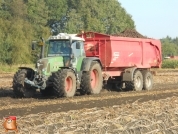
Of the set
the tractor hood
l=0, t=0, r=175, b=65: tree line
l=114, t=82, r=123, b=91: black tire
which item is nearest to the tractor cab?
the tractor hood

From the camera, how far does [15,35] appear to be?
180ft

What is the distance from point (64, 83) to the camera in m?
15.6

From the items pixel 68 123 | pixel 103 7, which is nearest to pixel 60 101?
pixel 68 123

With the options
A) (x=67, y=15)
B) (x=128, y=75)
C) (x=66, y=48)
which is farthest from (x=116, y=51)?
(x=67, y=15)

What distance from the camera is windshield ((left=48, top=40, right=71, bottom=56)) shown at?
16791 mm

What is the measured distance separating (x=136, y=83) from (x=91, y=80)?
3.66m

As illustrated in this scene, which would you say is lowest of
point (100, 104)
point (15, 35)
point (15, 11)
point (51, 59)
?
point (100, 104)

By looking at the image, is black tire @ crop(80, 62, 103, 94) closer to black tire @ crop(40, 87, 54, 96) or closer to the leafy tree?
black tire @ crop(40, 87, 54, 96)

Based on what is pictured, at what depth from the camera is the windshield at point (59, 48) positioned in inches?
661

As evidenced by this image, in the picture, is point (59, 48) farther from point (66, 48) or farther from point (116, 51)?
point (116, 51)

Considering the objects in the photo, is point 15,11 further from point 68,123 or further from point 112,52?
point 68,123

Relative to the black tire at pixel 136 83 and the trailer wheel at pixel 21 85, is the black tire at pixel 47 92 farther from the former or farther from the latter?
the black tire at pixel 136 83

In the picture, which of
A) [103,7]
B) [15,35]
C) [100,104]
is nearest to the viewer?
[100,104]

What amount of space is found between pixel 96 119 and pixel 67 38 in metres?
7.85
